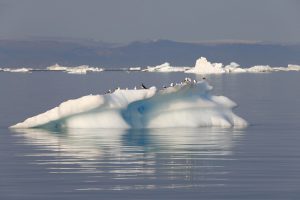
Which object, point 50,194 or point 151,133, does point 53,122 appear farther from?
point 50,194

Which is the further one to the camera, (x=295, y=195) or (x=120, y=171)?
(x=120, y=171)

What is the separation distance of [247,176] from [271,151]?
218 inches

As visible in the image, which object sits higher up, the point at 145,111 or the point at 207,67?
the point at 207,67

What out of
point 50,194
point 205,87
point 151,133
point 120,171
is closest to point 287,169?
point 120,171

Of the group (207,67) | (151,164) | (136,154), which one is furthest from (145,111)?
(207,67)

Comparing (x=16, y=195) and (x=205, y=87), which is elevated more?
(x=205, y=87)

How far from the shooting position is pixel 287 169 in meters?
20.2

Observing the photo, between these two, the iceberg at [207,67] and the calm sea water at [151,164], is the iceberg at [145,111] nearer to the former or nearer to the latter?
the calm sea water at [151,164]

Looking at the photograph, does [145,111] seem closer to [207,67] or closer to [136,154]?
[136,154]

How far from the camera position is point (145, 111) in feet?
103

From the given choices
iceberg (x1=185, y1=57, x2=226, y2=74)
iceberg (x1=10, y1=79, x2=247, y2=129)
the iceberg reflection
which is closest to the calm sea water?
the iceberg reflection

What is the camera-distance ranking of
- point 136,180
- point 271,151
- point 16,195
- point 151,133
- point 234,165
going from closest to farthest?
1. point 16,195
2. point 136,180
3. point 234,165
4. point 271,151
5. point 151,133

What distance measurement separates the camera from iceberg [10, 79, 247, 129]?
29.7 metres

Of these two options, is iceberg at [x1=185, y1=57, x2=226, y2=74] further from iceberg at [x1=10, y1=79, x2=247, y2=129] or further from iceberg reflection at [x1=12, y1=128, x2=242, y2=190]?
iceberg reflection at [x1=12, y1=128, x2=242, y2=190]
